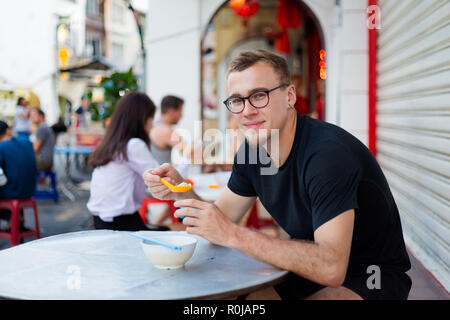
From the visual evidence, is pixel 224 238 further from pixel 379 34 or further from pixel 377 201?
pixel 379 34

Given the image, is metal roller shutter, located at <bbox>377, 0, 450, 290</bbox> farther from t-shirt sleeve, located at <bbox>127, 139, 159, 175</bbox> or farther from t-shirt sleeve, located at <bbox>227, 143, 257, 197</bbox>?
t-shirt sleeve, located at <bbox>127, 139, 159, 175</bbox>

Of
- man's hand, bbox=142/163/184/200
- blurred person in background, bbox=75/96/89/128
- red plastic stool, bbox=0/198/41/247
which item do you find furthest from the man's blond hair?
blurred person in background, bbox=75/96/89/128

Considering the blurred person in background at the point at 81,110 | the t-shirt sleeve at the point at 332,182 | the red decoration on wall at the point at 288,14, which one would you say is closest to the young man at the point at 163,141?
the t-shirt sleeve at the point at 332,182

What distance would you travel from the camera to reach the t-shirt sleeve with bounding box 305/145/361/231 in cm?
159

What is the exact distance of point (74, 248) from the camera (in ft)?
6.09

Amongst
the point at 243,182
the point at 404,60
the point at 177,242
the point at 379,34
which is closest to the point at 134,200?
the point at 243,182

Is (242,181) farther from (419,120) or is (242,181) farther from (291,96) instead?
(419,120)

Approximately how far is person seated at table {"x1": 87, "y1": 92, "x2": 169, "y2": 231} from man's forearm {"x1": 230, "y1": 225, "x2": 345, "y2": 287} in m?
1.93

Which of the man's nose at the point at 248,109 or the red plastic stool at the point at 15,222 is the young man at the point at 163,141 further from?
the man's nose at the point at 248,109

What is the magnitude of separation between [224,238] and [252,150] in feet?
1.84

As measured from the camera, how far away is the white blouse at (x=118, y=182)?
3.37m

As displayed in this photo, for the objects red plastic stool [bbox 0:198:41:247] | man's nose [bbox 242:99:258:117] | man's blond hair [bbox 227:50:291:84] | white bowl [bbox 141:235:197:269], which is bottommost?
red plastic stool [bbox 0:198:41:247]

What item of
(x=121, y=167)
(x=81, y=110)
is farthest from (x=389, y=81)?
(x=81, y=110)

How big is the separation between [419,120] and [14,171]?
13.0 feet
